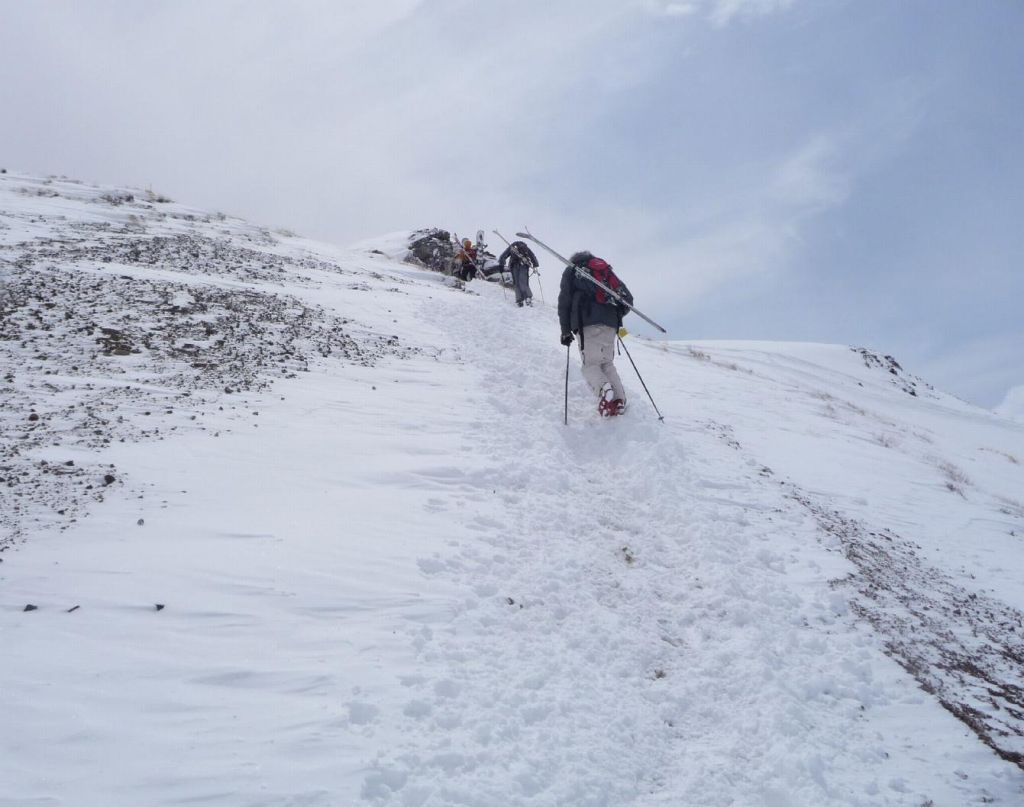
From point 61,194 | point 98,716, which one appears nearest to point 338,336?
point 98,716

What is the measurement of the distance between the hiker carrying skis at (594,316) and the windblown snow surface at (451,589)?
0.64 m

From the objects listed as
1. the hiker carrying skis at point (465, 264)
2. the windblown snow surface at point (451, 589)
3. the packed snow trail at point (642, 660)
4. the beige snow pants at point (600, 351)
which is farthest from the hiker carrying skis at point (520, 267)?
the packed snow trail at point (642, 660)

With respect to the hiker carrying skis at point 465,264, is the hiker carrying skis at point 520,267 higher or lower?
lower

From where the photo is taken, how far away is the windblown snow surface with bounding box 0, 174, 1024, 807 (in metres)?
3.72

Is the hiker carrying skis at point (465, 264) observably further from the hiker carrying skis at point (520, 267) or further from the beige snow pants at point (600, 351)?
the beige snow pants at point (600, 351)

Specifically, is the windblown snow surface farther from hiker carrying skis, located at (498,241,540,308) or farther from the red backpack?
hiker carrying skis, located at (498,241,540,308)

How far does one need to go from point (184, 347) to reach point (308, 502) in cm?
510

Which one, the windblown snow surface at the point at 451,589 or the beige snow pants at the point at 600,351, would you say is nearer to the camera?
the windblown snow surface at the point at 451,589

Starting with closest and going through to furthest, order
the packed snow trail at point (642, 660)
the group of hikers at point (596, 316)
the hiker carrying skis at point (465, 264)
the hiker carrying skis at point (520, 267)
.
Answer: the packed snow trail at point (642, 660) < the group of hikers at point (596, 316) < the hiker carrying skis at point (520, 267) < the hiker carrying skis at point (465, 264)

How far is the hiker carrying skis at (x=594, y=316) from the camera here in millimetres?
10156

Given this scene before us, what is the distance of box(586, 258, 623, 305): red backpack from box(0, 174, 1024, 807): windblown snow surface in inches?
70.6

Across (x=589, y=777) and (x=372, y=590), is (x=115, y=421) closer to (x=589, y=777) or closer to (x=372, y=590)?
(x=372, y=590)

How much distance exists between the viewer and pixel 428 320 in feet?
47.7

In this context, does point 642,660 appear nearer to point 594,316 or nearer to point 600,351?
point 600,351
